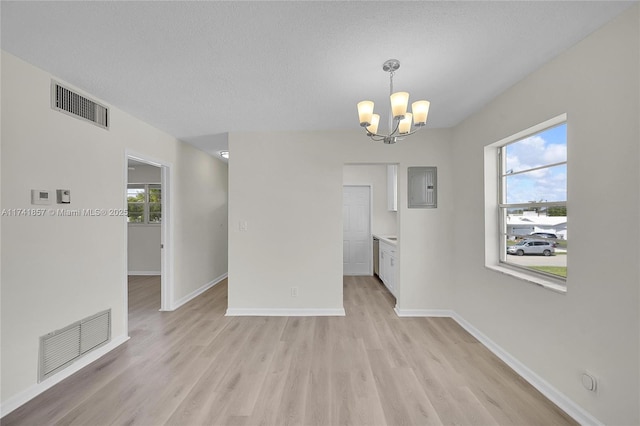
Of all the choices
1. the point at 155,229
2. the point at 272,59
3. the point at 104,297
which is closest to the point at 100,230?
the point at 104,297

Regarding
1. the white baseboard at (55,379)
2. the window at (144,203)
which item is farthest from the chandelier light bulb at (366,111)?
the window at (144,203)

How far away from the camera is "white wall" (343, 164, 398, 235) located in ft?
18.9

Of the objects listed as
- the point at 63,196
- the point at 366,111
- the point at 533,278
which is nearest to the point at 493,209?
the point at 533,278

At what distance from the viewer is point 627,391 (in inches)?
57.1

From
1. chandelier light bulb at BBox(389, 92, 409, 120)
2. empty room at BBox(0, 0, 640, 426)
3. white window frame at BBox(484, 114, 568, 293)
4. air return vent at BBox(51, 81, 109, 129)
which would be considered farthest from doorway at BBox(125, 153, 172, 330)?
white window frame at BBox(484, 114, 568, 293)

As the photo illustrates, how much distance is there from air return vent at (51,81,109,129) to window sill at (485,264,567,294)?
4.04 metres

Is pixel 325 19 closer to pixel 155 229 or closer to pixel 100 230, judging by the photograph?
pixel 100 230

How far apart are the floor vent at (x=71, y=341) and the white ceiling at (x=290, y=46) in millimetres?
2067

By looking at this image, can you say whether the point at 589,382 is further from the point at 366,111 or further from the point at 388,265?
the point at 388,265

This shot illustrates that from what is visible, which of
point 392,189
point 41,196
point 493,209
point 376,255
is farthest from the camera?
point 376,255

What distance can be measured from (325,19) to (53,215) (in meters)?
2.49

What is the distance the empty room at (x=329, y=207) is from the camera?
1.54 meters

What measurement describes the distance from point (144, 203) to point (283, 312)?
4402mm

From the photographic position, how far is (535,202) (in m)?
2.23
